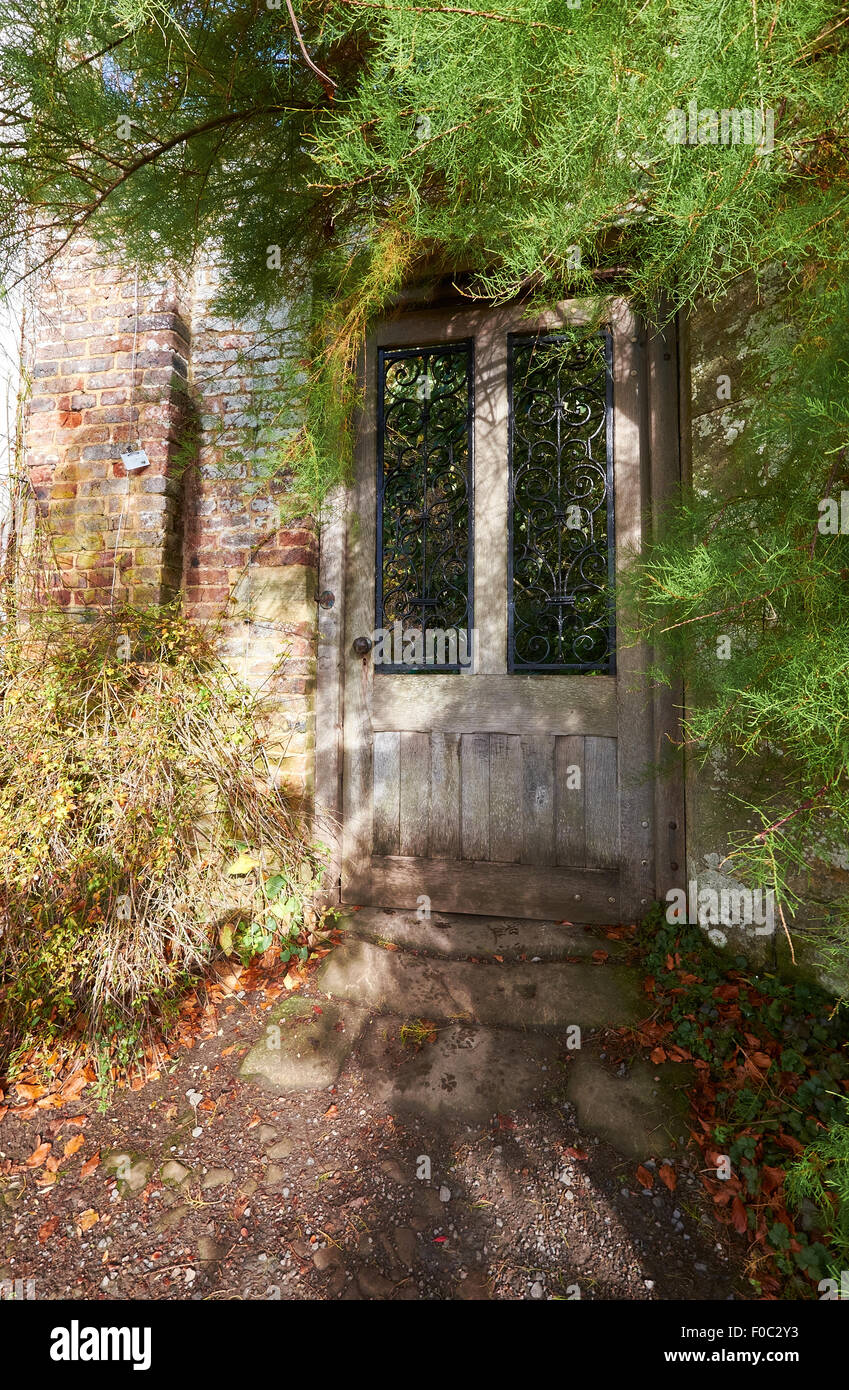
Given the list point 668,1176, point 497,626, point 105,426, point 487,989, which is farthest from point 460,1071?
point 105,426

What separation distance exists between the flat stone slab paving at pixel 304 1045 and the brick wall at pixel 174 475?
823mm

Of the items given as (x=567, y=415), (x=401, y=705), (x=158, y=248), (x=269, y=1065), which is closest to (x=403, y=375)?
(x=567, y=415)

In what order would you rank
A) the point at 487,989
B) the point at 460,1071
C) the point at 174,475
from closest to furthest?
the point at 460,1071
the point at 487,989
the point at 174,475

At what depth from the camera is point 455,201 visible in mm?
1646

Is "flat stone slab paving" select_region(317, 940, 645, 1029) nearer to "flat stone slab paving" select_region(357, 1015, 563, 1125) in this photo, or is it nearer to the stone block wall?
"flat stone slab paving" select_region(357, 1015, 563, 1125)

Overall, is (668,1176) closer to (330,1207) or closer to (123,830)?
(330,1207)

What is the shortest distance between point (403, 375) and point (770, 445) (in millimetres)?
1544

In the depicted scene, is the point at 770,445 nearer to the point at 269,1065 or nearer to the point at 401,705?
the point at 401,705

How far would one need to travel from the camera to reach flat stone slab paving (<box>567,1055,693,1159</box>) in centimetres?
163

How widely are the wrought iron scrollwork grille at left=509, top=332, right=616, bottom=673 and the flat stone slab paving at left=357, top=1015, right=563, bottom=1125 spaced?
4.28ft

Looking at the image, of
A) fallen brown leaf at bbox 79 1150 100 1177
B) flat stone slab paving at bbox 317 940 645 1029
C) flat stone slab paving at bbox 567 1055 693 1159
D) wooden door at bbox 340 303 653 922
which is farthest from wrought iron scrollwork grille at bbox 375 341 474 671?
fallen brown leaf at bbox 79 1150 100 1177

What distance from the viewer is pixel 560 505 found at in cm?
243

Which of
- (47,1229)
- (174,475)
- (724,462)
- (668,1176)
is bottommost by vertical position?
(47,1229)

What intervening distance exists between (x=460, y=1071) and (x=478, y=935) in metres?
0.56
